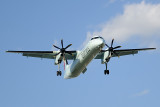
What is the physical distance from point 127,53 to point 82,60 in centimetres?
1174

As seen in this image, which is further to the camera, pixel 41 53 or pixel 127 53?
pixel 127 53

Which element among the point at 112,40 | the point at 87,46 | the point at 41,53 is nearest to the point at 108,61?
the point at 112,40

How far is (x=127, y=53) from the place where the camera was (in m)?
49.4

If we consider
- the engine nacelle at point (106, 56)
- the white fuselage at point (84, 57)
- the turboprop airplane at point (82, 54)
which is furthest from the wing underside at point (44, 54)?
the engine nacelle at point (106, 56)

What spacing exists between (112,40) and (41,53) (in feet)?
37.7

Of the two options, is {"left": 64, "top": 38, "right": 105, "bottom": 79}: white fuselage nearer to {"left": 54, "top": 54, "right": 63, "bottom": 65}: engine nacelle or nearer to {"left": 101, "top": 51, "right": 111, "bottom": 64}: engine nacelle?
{"left": 54, "top": 54, "right": 63, "bottom": 65}: engine nacelle

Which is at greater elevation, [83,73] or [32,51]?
[32,51]

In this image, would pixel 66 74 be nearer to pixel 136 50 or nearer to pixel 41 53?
pixel 41 53

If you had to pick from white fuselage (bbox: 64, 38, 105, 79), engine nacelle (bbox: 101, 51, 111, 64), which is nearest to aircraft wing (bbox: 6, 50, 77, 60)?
white fuselage (bbox: 64, 38, 105, 79)

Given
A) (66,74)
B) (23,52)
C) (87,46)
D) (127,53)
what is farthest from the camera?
(127,53)

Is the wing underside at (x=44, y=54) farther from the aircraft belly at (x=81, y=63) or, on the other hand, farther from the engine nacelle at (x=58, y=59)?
the aircraft belly at (x=81, y=63)

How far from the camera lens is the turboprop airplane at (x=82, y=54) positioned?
3925 cm

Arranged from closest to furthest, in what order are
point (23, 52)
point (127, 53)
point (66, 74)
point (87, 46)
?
point (87, 46) < point (23, 52) < point (66, 74) < point (127, 53)

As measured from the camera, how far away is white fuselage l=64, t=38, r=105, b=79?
1526 inches
